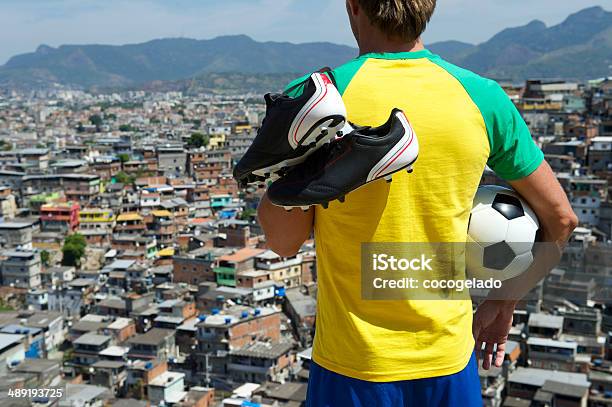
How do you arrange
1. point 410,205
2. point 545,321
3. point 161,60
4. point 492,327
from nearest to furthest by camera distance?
point 410,205, point 492,327, point 545,321, point 161,60

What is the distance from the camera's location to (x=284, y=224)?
3.82 feet

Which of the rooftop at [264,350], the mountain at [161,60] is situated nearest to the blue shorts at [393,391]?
the rooftop at [264,350]

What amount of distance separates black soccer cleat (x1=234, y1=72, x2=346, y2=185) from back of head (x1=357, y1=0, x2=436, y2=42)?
14 cm

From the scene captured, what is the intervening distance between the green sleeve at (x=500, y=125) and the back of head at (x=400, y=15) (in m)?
0.06

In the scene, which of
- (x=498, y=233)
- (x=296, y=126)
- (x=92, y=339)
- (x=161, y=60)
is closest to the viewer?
(x=296, y=126)

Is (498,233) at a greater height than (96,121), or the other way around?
(96,121)

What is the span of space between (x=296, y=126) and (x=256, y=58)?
170404mm

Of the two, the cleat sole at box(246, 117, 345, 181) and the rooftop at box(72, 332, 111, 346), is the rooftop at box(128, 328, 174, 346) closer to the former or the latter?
the rooftop at box(72, 332, 111, 346)

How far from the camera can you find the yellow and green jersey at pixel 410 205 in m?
1.08

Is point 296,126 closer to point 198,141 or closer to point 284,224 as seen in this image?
point 284,224

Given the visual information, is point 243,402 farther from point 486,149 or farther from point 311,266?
point 486,149

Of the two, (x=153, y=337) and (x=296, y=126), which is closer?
(x=296, y=126)

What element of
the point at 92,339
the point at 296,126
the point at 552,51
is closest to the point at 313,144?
the point at 296,126

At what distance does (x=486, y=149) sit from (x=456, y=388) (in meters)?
0.37
